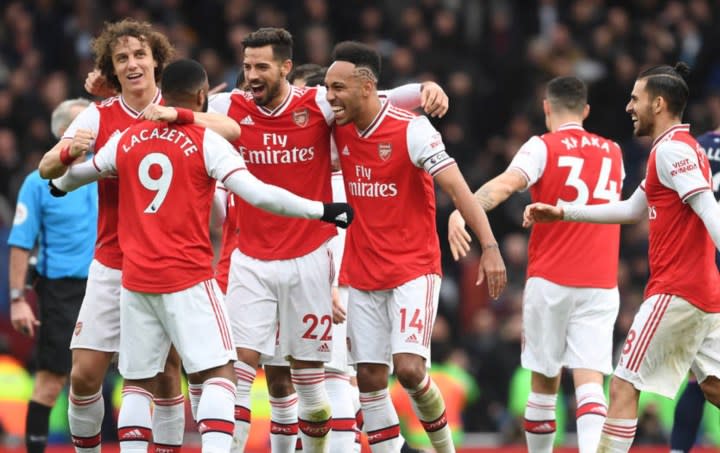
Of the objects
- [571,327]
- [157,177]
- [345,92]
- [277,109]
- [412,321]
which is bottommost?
[571,327]

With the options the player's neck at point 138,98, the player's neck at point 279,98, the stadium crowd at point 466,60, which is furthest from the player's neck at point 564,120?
the stadium crowd at point 466,60

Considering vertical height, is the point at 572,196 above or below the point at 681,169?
below

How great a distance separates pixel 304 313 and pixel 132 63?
75.8 inches

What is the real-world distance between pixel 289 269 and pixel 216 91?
1.60 meters

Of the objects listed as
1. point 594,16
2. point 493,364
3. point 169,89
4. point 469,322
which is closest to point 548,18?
point 594,16

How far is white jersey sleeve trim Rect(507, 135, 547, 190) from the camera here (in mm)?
9547

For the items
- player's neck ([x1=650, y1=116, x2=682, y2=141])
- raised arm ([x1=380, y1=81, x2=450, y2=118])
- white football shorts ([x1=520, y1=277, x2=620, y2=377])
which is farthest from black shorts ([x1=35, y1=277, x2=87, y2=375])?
player's neck ([x1=650, y1=116, x2=682, y2=141])

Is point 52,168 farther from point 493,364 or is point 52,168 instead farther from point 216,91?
point 493,364

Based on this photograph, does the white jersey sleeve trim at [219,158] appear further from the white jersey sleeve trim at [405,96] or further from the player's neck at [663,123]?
the player's neck at [663,123]

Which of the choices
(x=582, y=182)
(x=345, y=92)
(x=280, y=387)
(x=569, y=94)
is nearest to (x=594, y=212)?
(x=582, y=182)

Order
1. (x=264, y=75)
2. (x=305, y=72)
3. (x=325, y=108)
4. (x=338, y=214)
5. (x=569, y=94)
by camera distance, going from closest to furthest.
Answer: (x=338, y=214)
(x=264, y=75)
(x=325, y=108)
(x=569, y=94)
(x=305, y=72)

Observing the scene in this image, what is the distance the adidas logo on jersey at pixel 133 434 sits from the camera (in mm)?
8039

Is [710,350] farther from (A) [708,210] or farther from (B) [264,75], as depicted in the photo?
(B) [264,75]

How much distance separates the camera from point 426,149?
28.0ft
